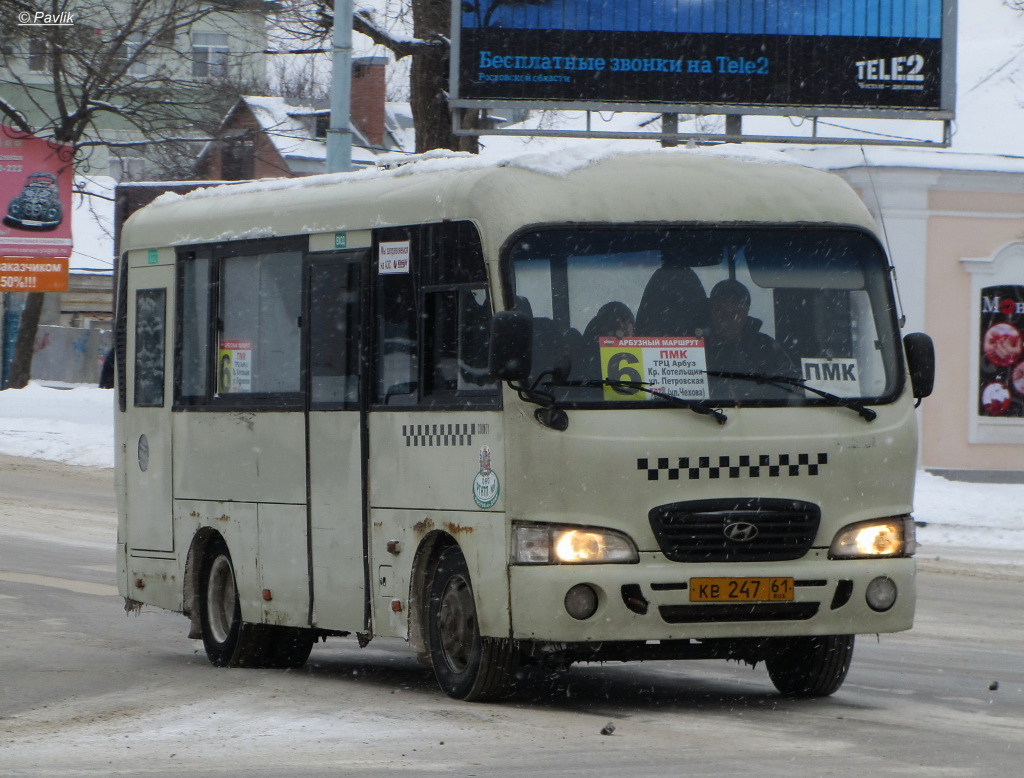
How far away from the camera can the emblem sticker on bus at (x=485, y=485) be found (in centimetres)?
930

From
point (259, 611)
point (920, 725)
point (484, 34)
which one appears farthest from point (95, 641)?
point (484, 34)

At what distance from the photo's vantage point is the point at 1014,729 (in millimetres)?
8797

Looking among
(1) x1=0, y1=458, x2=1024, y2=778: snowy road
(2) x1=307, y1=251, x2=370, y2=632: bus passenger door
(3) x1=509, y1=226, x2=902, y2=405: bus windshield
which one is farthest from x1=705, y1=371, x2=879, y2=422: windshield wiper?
(2) x1=307, y1=251, x2=370, y2=632: bus passenger door

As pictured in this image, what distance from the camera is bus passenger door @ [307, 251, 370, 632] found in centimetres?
1062

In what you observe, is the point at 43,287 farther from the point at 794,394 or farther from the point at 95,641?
the point at 794,394

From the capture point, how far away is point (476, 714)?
9.14 metres

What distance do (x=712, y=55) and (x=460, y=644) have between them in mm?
15265

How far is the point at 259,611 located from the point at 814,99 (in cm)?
1406

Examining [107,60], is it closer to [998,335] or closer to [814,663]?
[998,335]

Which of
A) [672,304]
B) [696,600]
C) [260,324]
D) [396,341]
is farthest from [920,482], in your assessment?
[696,600]

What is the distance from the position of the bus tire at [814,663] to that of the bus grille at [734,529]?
0.70 m

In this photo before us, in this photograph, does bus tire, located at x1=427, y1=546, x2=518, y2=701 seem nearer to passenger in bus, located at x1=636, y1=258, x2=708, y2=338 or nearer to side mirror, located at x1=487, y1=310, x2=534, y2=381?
side mirror, located at x1=487, y1=310, x2=534, y2=381

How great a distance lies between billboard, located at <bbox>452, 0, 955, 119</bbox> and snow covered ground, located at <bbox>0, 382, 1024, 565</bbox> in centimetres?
456

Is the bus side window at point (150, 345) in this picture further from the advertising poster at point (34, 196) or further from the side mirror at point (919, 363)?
Answer: the advertising poster at point (34, 196)
